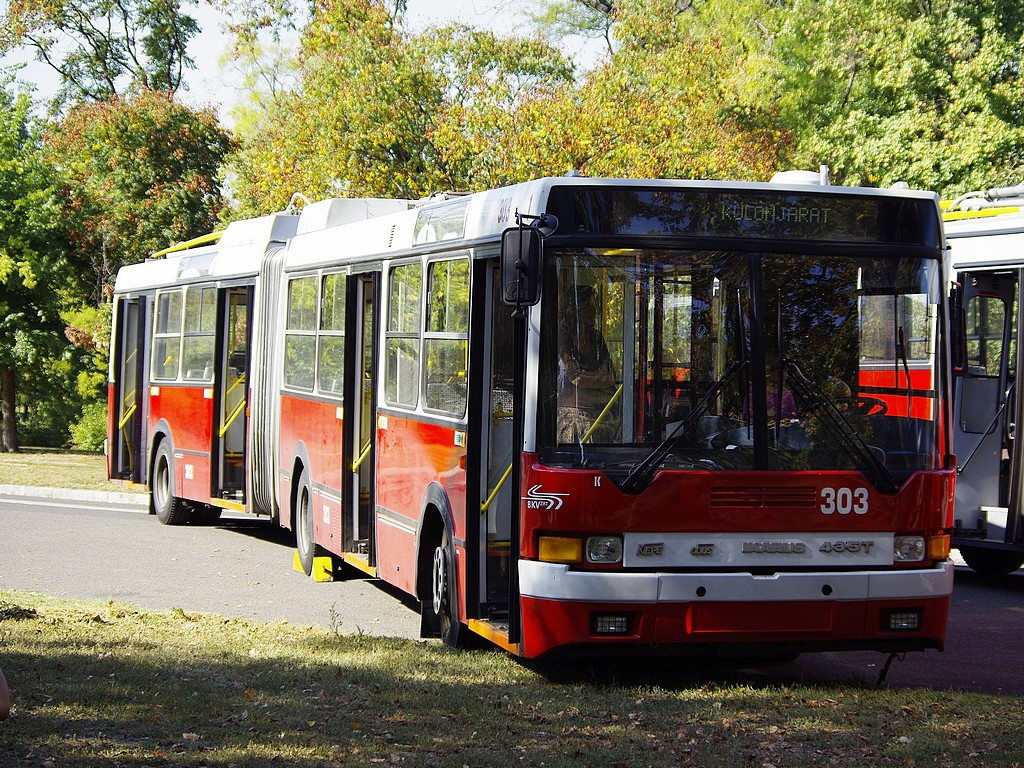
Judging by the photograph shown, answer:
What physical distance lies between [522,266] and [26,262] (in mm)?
26414

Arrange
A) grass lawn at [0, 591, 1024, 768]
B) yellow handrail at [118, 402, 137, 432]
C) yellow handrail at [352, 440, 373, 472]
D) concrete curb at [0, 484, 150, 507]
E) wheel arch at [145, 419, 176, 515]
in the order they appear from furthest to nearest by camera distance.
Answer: concrete curb at [0, 484, 150, 507] → yellow handrail at [118, 402, 137, 432] → wheel arch at [145, 419, 176, 515] → yellow handrail at [352, 440, 373, 472] → grass lawn at [0, 591, 1024, 768]

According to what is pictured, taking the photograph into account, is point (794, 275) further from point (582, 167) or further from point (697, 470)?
point (582, 167)

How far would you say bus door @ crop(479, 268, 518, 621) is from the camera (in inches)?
363

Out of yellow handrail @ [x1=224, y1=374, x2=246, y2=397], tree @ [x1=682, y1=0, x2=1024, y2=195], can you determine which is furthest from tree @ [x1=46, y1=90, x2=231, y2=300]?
yellow handrail @ [x1=224, y1=374, x2=246, y2=397]

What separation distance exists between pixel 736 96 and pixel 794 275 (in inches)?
Result: 1124

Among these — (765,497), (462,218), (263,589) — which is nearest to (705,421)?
(765,497)

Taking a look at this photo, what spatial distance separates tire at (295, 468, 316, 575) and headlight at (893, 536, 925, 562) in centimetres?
649

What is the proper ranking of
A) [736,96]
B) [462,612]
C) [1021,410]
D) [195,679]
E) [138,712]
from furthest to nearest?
[736,96] → [1021,410] → [462,612] → [195,679] → [138,712]

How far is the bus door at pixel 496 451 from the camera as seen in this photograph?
30.2ft

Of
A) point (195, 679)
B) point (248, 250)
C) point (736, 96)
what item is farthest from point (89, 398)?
point (195, 679)

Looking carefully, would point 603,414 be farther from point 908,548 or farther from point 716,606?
point 908,548

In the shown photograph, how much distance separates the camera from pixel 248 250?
53.7 ft

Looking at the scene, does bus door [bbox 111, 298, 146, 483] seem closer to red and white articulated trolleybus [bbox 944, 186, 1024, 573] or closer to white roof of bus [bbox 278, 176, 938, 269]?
white roof of bus [bbox 278, 176, 938, 269]

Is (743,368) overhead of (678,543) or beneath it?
overhead
